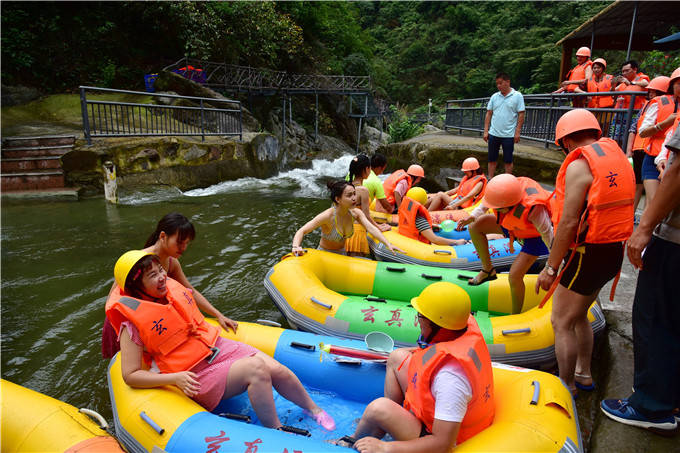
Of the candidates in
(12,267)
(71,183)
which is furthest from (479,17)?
(12,267)

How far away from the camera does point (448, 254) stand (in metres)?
5.08

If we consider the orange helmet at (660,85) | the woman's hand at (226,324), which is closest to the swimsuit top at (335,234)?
the woman's hand at (226,324)

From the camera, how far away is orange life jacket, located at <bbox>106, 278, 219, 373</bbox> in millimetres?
2395

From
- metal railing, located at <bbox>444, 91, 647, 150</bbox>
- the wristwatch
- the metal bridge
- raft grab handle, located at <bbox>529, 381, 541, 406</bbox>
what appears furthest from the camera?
the metal bridge

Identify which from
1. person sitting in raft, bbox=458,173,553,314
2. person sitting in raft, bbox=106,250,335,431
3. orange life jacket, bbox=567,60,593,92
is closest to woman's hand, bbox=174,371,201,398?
person sitting in raft, bbox=106,250,335,431

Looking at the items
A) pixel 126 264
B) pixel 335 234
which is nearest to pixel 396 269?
pixel 335 234

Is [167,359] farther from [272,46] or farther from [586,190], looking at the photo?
[272,46]

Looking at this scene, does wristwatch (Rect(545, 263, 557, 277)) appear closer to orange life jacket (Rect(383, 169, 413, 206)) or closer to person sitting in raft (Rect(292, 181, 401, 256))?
person sitting in raft (Rect(292, 181, 401, 256))

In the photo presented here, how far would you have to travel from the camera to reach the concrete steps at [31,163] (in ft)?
28.7

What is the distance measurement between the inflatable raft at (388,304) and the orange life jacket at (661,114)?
167 cm

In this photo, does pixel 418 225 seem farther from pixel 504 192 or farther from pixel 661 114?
A: pixel 661 114

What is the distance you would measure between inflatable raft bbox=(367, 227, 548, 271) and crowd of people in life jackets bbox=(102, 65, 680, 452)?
1.73 metres

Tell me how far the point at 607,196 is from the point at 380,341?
1779 mm

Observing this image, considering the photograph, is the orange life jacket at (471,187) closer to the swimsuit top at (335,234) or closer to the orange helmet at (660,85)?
the orange helmet at (660,85)
